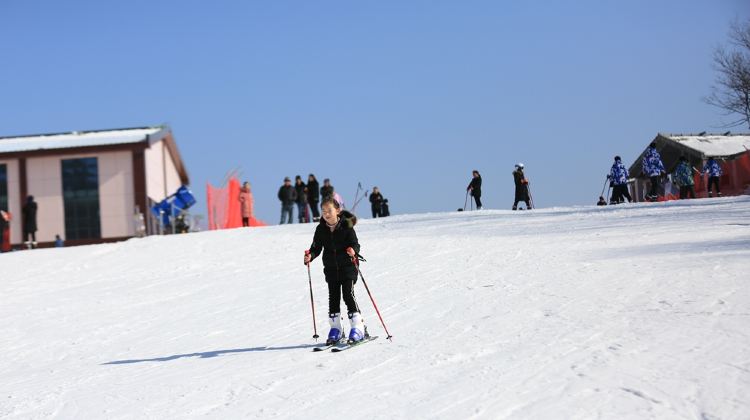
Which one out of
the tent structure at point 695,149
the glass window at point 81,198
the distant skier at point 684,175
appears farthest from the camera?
the tent structure at point 695,149

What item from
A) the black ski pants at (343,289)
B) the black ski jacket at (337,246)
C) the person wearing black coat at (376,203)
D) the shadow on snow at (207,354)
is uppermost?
the person wearing black coat at (376,203)

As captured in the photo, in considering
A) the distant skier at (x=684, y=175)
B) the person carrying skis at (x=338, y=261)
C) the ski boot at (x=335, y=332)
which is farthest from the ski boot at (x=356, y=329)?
the distant skier at (x=684, y=175)

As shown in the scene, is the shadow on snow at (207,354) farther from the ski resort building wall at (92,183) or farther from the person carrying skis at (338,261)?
the ski resort building wall at (92,183)

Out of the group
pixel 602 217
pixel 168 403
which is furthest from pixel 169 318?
pixel 602 217

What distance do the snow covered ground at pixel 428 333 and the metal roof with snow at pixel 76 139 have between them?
1496 cm

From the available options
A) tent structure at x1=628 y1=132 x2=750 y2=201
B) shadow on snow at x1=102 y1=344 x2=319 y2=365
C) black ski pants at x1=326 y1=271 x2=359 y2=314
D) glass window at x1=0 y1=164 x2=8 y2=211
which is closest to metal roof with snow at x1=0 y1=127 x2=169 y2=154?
glass window at x1=0 y1=164 x2=8 y2=211

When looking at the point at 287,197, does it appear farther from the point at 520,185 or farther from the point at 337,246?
the point at 337,246

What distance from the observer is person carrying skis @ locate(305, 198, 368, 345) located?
753 centimetres

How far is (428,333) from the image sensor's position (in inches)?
298

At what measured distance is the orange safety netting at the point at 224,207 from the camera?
28.0 metres

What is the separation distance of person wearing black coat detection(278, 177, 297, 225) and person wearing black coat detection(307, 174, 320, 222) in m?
0.61

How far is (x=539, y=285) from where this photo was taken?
9648mm

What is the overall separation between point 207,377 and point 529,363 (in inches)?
106

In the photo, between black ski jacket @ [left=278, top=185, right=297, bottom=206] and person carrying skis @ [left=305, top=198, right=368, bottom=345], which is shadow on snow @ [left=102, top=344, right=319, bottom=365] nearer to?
person carrying skis @ [left=305, top=198, right=368, bottom=345]
